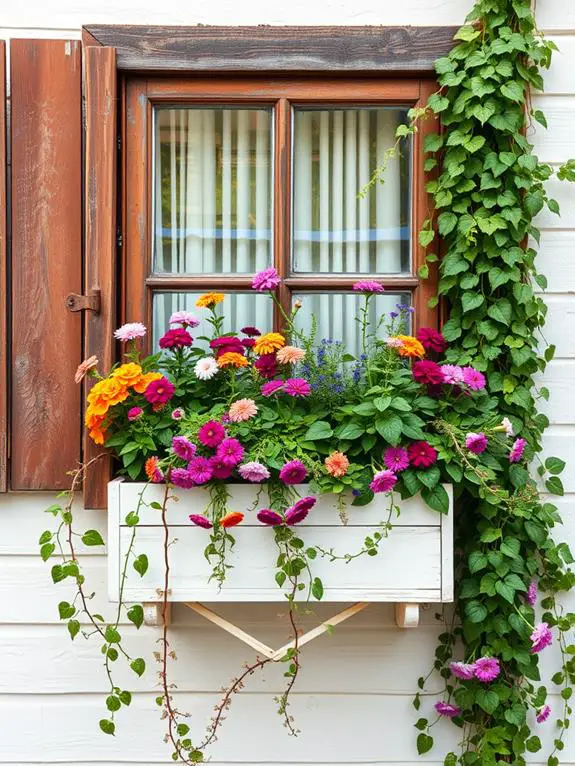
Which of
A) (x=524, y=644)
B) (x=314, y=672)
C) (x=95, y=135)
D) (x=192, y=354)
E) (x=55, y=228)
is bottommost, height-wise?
(x=314, y=672)

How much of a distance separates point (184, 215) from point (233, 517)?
0.84 metres

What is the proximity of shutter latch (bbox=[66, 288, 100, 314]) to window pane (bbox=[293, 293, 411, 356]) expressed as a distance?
0.51 m

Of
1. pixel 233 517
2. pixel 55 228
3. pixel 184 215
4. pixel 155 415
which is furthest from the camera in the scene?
pixel 184 215

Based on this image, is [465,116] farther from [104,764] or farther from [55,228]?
[104,764]

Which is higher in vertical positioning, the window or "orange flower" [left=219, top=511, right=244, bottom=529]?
the window

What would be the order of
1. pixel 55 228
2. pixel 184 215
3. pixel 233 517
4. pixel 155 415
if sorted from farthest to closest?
pixel 184 215, pixel 55 228, pixel 155 415, pixel 233 517

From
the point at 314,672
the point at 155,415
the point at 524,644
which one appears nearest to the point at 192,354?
the point at 155,415

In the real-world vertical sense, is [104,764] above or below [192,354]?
below

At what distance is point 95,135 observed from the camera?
1766 mm

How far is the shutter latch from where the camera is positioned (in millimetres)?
1744

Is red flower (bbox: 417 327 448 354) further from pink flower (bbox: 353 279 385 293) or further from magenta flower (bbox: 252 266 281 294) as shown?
magenta flower (bbox: 252 266 281 294)

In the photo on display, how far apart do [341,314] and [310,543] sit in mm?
617

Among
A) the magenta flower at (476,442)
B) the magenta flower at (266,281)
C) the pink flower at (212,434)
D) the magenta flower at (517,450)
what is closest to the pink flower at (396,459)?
the magenta flower at (476,442)

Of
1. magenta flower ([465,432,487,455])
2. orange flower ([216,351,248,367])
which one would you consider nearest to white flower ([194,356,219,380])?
orange flower ([216,351,248,367])
